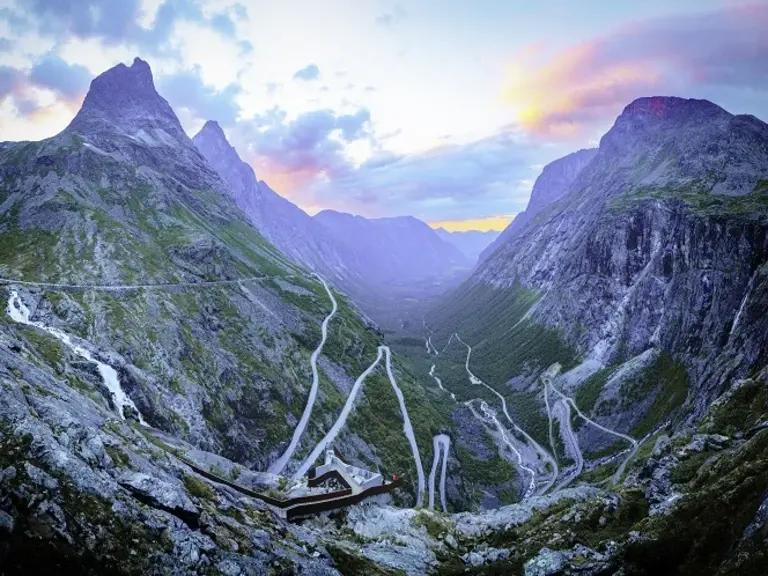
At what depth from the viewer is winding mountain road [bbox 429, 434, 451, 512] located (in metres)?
94.2

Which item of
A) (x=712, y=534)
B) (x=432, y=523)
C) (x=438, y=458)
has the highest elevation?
(x=712, y=534)

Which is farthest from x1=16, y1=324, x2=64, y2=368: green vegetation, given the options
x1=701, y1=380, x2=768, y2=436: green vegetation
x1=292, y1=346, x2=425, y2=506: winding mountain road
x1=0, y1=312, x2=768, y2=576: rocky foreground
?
x1=701, y1=380, x2=768, y2=436: green vegetation

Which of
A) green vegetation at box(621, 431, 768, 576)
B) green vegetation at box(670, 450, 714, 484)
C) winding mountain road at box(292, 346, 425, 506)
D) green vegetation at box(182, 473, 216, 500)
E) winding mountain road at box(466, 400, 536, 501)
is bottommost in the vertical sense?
winding mountain road at box(466, 400, 536, 501)

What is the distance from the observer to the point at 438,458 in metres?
112

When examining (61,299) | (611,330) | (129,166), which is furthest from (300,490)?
(129,166)

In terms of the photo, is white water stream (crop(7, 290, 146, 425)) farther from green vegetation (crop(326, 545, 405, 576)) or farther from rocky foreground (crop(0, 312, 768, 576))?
green vegetation (crop(326, 545, 405, 576))

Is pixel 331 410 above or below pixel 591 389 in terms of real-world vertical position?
above

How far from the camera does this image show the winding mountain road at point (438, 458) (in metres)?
94.2

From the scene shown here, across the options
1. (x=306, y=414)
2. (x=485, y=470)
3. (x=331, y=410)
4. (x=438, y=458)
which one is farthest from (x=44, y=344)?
(x=485, y=470)

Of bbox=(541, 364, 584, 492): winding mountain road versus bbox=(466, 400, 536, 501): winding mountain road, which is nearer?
bbox=(466, 400, 536, 501): winding mountain road

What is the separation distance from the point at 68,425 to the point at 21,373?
10.6 metres

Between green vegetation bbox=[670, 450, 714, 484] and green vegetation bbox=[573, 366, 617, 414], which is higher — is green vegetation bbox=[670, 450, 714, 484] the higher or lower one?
the higher one

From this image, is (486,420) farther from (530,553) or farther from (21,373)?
(21,373)

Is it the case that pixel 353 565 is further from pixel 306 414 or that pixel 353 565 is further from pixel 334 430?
pixel 306 414
